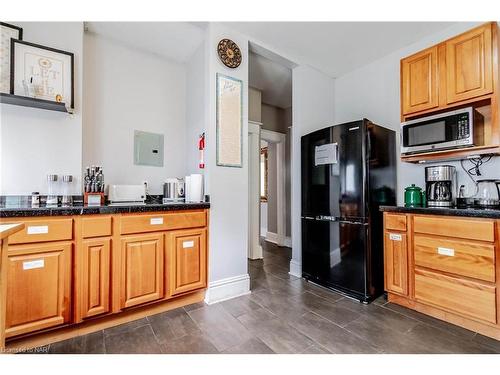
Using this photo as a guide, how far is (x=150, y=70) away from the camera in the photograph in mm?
2650

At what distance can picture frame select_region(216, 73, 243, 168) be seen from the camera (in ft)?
7.28

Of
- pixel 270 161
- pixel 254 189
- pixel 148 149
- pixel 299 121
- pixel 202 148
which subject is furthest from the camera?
pixel 270 161

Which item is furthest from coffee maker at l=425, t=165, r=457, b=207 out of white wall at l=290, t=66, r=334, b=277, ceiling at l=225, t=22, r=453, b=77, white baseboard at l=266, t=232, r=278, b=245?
white baseboard at l=266, t=232, r=278, b=245

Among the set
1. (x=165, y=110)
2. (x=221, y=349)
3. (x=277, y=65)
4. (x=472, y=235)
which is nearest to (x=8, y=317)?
(x=221, y=349)

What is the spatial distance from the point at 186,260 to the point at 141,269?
0.36 m

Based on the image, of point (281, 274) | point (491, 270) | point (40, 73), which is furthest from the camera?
point (281, 274)

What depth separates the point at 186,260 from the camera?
80.1 inches

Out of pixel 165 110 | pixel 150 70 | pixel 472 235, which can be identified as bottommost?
pixel 472 235

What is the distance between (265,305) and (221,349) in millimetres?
683

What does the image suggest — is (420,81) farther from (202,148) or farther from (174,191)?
(174,191)

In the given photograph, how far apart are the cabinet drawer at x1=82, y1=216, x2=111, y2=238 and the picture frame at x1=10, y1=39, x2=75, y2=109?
1.08 m

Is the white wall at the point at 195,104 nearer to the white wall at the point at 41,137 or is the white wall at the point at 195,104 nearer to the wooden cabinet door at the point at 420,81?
the white wall at the point at 41,137

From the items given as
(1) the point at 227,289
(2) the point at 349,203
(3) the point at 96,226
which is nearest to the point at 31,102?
Result: (3) the point at 96,226

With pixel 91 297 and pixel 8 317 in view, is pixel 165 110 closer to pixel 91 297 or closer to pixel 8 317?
pixel 91 297
